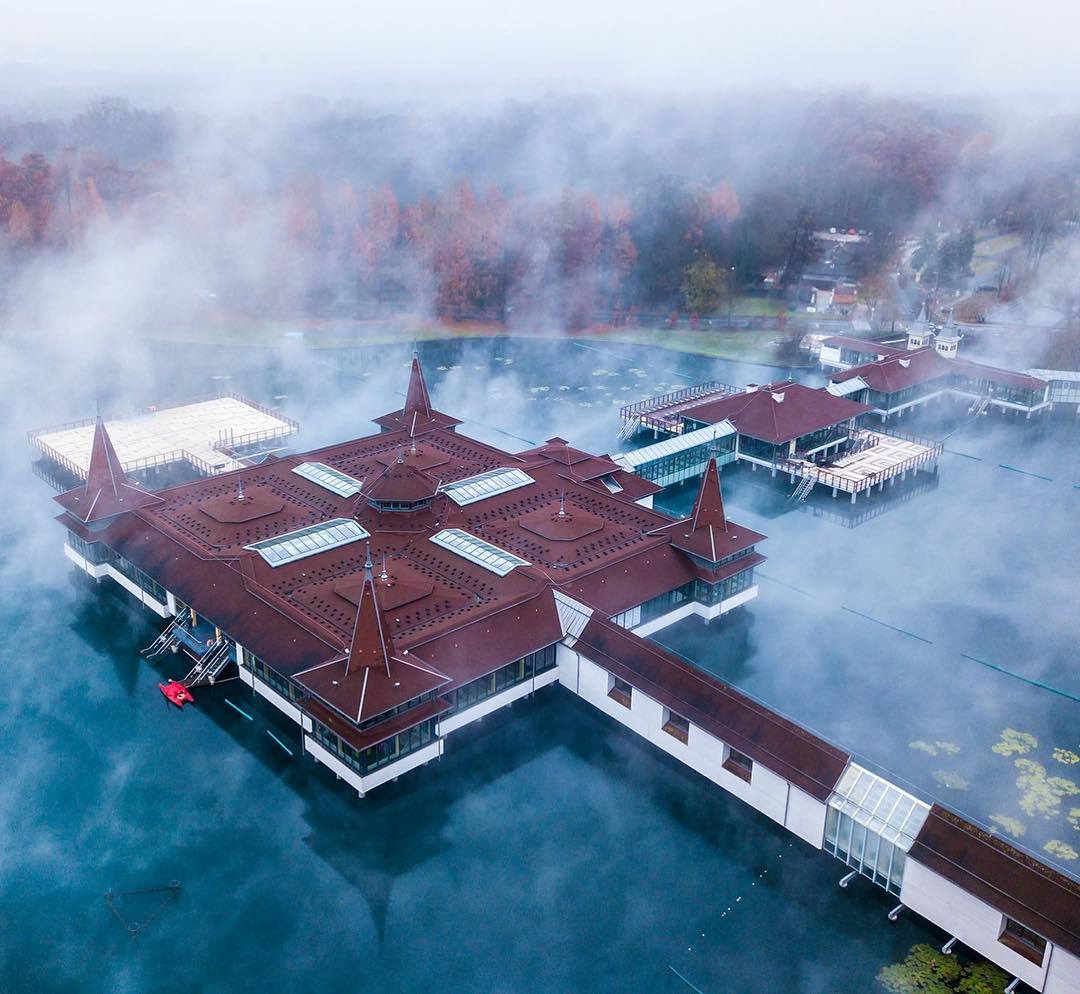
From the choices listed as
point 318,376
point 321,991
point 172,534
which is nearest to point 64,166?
point 318,376

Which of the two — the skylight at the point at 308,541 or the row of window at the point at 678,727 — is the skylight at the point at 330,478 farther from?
→ the row of window at the point at 678,727

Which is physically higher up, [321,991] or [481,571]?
[481,571]

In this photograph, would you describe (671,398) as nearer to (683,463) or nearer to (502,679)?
(683,463)

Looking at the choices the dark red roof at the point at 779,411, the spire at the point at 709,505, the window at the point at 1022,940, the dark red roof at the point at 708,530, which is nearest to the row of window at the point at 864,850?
the window at the point at 1022,940

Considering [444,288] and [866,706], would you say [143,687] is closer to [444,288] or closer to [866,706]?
[866,706]

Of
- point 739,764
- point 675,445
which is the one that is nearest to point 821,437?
point 675,445
